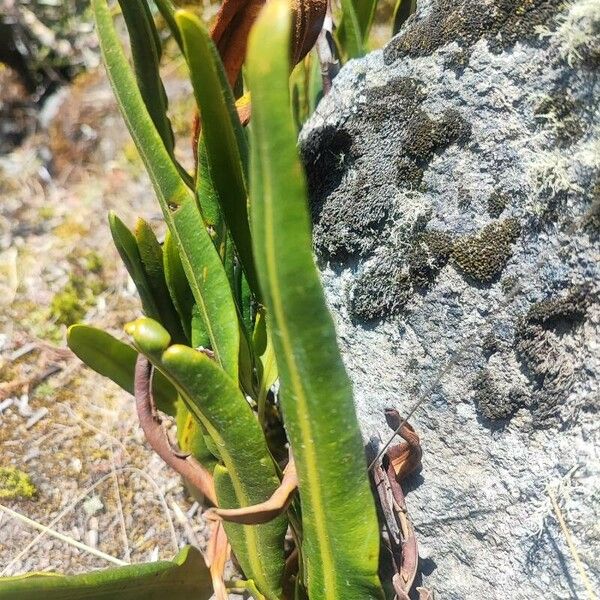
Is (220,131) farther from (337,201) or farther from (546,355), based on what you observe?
(546,355)

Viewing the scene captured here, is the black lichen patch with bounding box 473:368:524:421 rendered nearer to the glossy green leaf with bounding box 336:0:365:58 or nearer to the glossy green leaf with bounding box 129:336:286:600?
the glossy green leaf with bounding box 129:336:286:600

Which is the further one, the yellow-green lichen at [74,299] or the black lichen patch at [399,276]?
the yellow-green lichen at [74,299]

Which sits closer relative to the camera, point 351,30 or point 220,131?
point 220,131

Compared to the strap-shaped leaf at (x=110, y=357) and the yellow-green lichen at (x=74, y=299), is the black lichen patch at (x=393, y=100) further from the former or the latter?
the yellow-green lichen at (x=74, y=299)

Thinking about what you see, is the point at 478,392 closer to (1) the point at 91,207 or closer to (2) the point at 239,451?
(2) the point at 239,451

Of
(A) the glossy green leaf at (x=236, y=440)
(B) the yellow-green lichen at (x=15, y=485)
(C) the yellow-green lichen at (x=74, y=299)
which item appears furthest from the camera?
(C) the yellow-green lichen at (x=74, y=299)

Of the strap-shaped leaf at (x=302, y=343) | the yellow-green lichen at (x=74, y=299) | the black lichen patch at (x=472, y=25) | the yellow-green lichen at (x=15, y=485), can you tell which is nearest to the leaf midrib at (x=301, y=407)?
the strap-shaped leaf at (x=302, y=343)

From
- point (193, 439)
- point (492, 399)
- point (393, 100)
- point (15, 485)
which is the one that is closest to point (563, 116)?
point (393, 100)
